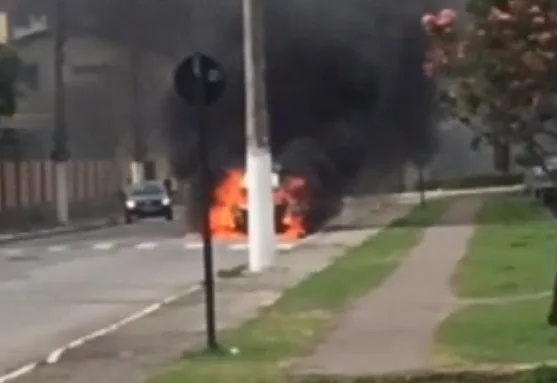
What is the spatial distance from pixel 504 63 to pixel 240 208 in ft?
86.5

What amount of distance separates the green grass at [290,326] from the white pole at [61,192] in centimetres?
2733

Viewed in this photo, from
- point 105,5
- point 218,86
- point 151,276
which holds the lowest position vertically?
point 151,276

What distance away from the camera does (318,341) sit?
16.5 metres

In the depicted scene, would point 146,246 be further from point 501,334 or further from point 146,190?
point 501,334

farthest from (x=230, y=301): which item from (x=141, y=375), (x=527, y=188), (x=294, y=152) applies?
(x=527, y=188)

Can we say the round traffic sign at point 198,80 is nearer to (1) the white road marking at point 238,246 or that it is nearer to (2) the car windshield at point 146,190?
(1) the white road marking at point 238,246

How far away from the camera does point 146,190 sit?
197ft

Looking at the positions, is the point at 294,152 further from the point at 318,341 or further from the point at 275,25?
the point at 318,341

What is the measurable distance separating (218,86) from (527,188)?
40.3 m

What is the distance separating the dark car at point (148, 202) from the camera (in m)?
59.0

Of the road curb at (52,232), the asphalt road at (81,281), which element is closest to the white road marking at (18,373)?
the asphalt road at (81,281)

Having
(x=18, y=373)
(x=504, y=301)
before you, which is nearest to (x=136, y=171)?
(x=504, y=301)

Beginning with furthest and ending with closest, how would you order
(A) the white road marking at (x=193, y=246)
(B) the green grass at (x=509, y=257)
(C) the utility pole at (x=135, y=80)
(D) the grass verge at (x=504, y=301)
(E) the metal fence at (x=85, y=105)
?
1. (E) the metal fence at (x=85, y=105)
2. (C) the utility pole at (x=135, y=80)
3. (A) the white road marking at (x=193, y=246)
4. (B) the green grass at (x=509, y=257)
5. (D) the grass verge at (x=504, y=301)

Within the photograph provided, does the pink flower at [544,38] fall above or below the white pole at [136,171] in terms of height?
above
